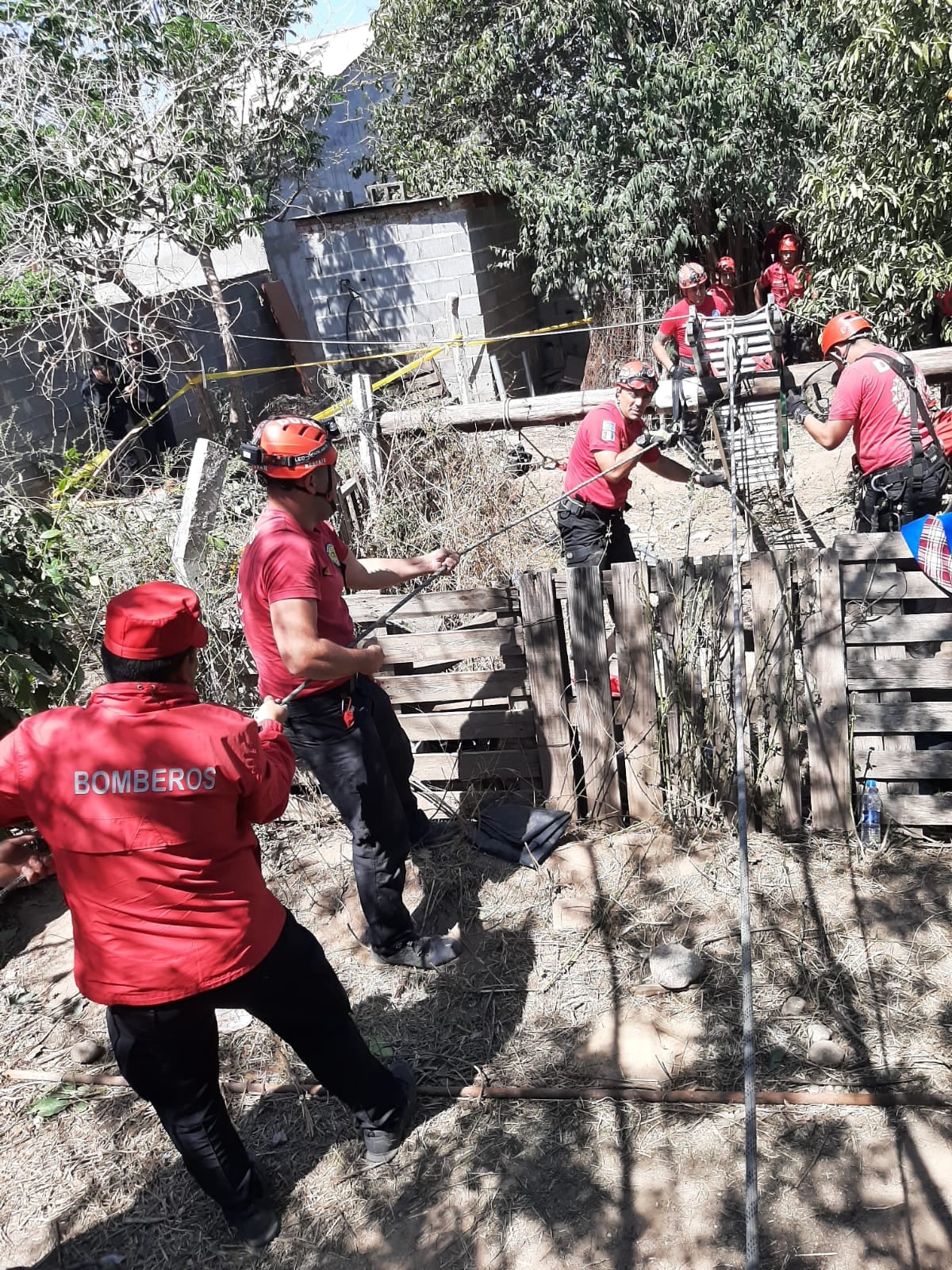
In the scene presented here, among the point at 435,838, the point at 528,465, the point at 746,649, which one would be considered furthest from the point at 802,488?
the point at 435,838

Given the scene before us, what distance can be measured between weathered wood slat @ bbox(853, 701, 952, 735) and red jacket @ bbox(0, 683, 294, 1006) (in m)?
2.24

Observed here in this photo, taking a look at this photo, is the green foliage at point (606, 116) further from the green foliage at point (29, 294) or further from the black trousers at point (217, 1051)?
the black trousers at point (217, 1051)

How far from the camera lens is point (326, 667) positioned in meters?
2.86

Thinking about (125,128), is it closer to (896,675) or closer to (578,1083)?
(896,675)

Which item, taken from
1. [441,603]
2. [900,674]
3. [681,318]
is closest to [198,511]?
[441,603]

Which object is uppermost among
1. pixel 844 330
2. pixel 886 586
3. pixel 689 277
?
pixel 689 277

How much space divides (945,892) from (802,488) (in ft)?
17.9

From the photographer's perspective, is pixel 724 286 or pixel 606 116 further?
pixel 724 286

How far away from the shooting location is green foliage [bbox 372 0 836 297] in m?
10.9

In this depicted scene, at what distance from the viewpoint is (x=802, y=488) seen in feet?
27.0

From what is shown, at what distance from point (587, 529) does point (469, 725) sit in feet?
5.94

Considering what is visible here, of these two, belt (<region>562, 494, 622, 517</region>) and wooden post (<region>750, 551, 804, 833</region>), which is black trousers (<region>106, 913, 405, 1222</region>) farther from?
belt (<region>562, 494, 622, 517</region>)

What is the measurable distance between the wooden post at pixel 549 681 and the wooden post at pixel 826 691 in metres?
0.89

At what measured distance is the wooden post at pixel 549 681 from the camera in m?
3.73
